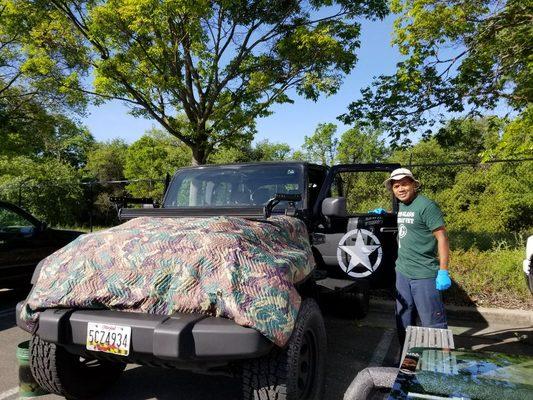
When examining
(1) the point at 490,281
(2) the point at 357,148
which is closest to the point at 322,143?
(2) the point at 357,148

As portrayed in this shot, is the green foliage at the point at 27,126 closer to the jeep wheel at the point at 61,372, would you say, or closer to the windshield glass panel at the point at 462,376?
the jeep wheel at the point at 61,372

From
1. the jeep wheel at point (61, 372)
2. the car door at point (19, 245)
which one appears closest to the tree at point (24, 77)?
the car door at point (19, 245)

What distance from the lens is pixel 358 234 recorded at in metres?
4.71

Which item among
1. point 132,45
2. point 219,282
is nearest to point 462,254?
point 219,282

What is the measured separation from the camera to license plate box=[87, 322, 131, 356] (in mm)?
2324

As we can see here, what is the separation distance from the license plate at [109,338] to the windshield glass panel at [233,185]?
6.97 feet

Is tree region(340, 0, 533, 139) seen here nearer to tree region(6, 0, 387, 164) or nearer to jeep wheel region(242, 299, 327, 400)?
tree region(6, 0, 387, 164)

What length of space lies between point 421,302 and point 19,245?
566 cm

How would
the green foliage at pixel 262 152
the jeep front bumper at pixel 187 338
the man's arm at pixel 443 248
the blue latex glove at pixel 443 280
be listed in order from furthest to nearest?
the green foliage at pixel 262 152
the man's arm at pixel 443 248
the blue latex glove at pixel 443 280
the jeep front bumper at pixel 187 338

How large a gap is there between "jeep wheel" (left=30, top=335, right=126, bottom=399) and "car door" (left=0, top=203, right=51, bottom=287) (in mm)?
3512

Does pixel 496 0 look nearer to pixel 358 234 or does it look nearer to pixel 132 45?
pixel 358 234

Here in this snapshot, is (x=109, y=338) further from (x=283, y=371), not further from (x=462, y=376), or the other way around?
(x=462, y=376)

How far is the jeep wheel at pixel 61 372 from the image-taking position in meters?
2.90

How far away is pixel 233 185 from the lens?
180 inches
